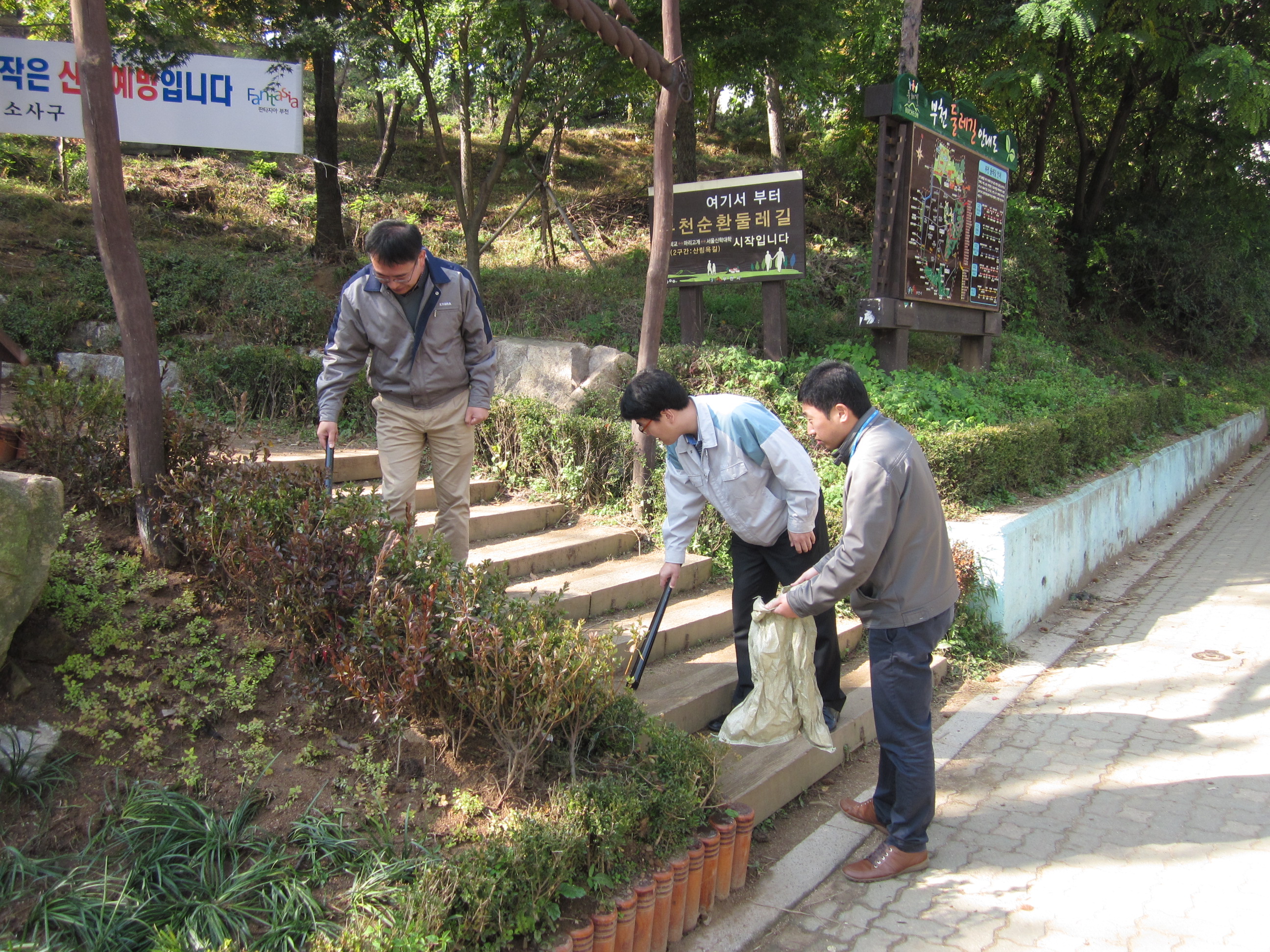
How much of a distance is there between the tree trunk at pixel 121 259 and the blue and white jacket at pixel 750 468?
2326 millimetres

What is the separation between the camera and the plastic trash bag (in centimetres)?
374

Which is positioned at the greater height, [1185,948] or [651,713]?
[651,713]

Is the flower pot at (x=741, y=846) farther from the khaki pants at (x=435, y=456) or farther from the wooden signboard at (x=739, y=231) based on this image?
the wooden signboard at (x=739, y=231)

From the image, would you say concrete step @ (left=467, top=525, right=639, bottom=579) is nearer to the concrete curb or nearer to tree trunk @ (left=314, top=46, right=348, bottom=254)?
the concrete curb

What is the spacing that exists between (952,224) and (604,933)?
9049 mm

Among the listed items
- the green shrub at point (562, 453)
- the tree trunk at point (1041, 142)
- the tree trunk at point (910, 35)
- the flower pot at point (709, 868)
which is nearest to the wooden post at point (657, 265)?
the green shrub at point (562, 453)

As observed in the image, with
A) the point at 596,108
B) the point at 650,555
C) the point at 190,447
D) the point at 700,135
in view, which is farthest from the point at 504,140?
the point at 700,135

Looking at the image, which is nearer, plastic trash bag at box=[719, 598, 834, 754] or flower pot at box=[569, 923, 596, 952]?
flower pot at box=[569, 923, 596, 952]

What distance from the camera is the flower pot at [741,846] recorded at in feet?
10.5

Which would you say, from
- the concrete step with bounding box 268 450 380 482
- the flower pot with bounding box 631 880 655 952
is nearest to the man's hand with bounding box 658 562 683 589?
the flower pot with bounding box 631 880 655 952

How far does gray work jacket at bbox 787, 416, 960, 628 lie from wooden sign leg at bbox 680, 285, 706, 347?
6123 millimetres

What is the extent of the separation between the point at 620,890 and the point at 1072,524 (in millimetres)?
5917

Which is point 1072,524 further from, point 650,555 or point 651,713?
point 651,713

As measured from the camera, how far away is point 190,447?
3.91m
